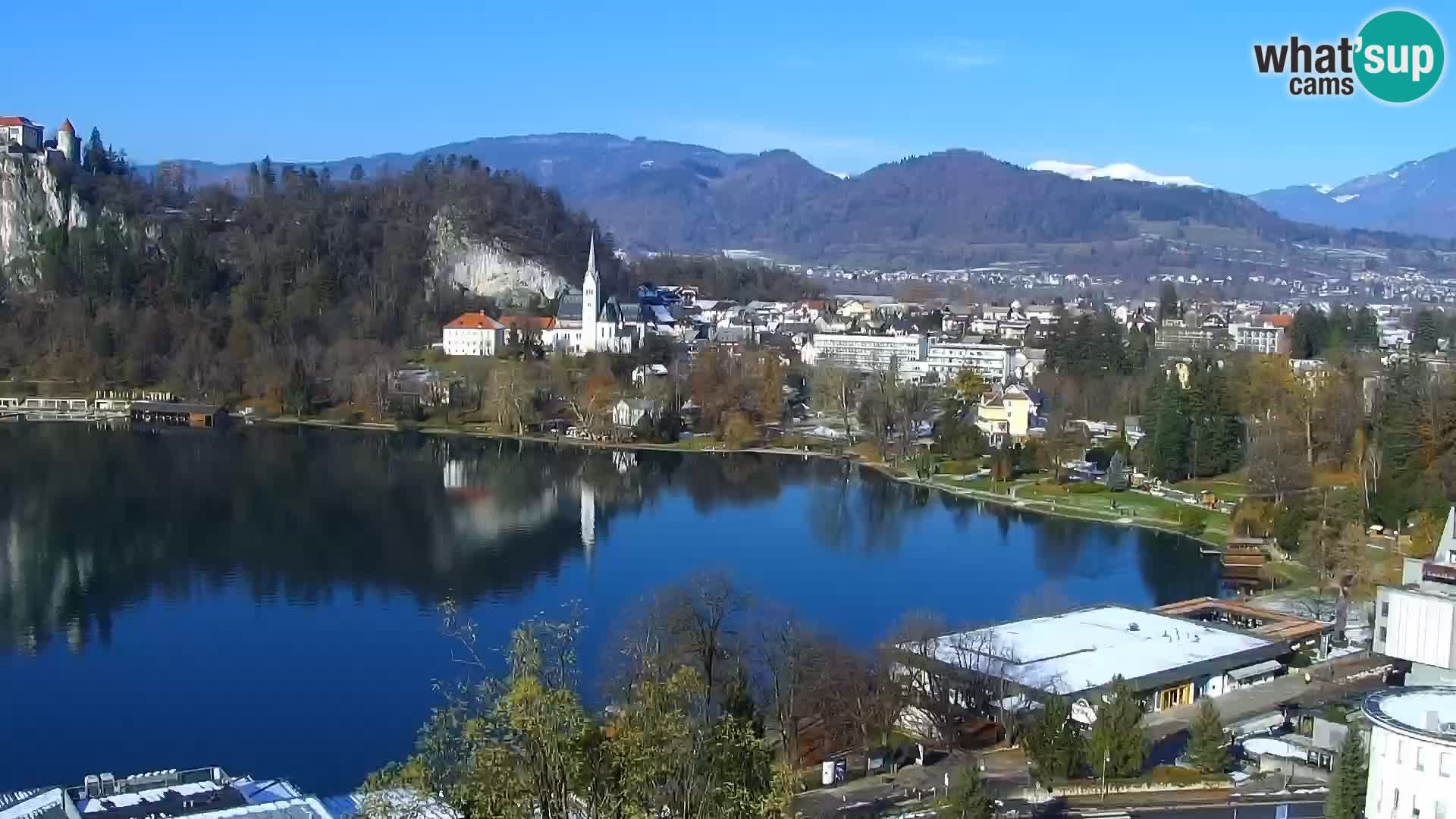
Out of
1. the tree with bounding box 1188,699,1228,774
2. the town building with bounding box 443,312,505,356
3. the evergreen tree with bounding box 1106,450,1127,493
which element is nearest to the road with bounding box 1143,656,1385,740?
the tree with bounding box 1188,699,1228,774

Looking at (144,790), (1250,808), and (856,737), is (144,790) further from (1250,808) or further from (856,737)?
Answer: (1250,808)

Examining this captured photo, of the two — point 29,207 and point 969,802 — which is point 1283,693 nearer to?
point 969,802

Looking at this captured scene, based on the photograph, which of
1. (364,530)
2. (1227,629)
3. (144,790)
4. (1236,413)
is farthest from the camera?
(1236,413)

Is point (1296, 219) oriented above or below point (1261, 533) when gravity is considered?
above

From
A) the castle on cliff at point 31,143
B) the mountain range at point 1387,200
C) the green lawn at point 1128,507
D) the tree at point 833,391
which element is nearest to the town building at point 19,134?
the castle on cliff at point 31,143

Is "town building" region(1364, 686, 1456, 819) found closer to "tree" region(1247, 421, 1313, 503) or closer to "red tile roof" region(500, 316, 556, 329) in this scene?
"tree" region(1247, 421, 1313, 503)

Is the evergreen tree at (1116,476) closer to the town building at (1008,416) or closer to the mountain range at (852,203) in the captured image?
the town building at (1008,416)

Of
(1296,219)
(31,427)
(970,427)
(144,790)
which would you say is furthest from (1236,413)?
(1296,219)
